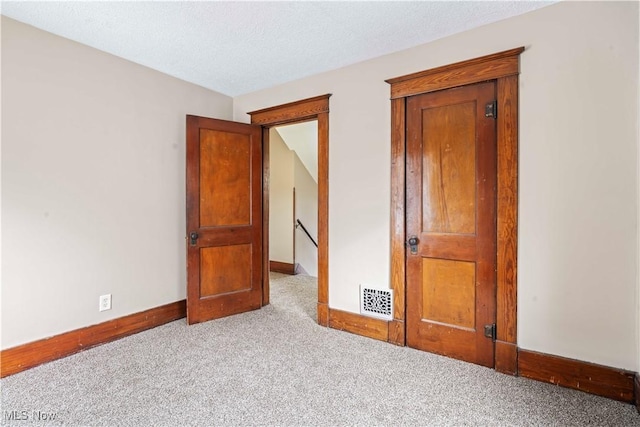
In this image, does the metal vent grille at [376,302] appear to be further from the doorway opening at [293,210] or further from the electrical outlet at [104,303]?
the doorway opening at [293,210]

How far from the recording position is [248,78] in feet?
10.6

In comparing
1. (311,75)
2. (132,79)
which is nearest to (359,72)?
(311,75)

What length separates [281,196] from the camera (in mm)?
5484

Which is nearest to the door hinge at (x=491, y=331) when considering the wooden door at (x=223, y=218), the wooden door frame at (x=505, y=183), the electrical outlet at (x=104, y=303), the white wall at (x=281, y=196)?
the wooden door frame at (x=505, y=183)

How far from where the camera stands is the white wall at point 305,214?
5395 millimetres

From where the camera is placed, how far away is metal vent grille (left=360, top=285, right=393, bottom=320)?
8.89 feet

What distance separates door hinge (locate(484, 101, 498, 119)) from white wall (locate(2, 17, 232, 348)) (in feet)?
8.87

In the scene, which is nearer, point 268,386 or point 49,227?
point 268,386

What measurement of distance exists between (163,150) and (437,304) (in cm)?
278

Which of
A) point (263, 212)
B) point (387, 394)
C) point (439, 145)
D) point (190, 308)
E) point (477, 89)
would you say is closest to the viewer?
point (387, 394)

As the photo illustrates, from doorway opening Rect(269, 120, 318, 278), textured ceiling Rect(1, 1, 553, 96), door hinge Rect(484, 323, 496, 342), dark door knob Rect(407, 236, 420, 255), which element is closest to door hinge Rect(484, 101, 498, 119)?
textured ceiling Rect(1, 1, 553, 96)

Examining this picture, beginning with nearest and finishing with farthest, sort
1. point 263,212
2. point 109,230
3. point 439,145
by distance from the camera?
point 439,145, point 109,230, point 263,212

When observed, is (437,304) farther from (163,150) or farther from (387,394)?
(163,150)

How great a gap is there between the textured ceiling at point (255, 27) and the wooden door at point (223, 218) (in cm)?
68
